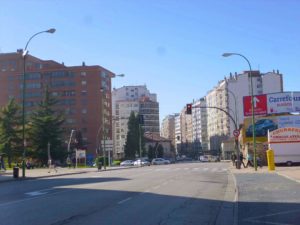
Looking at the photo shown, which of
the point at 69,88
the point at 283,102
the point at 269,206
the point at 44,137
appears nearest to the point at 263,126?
the point at 283,102

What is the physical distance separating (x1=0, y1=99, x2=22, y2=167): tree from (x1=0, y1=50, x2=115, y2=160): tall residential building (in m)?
42.0

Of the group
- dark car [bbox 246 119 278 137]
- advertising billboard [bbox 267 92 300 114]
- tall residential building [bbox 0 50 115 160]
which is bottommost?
dark car [bbox 246 119 278 137]

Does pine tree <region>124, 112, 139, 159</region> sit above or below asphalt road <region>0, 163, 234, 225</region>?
above

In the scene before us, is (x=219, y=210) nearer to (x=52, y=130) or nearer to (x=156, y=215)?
(x=156, y=215)

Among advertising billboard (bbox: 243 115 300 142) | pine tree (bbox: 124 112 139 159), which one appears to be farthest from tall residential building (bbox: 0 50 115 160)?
advertising billboard (bbox: 243 115 300 142)

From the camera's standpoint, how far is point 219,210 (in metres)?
14.2

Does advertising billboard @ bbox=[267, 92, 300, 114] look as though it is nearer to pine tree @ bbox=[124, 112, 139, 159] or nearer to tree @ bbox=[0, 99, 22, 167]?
tree @ bbox=[0, 99, 22, 167]

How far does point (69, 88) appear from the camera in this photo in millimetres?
140250

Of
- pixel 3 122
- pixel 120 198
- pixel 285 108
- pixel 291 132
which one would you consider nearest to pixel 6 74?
pixel 3 122

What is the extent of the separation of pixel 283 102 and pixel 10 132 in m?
48.4

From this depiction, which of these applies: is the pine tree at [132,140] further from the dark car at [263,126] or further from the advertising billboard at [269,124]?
the dark car at [263,126]

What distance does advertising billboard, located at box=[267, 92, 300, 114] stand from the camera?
230 ft

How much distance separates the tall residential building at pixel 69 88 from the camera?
137 meters

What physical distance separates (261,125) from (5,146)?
47038 mm
